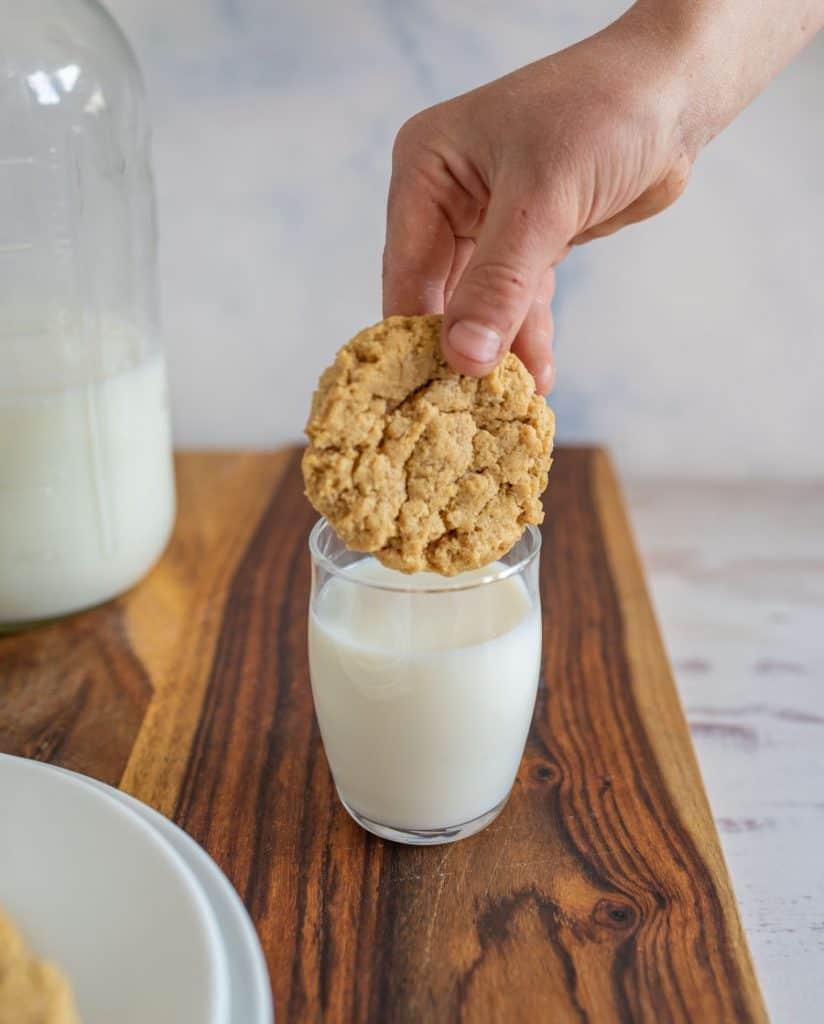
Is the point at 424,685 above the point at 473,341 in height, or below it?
below

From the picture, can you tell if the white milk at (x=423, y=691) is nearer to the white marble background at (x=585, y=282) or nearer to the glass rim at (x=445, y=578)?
the glass rim at (x=445, y=578)

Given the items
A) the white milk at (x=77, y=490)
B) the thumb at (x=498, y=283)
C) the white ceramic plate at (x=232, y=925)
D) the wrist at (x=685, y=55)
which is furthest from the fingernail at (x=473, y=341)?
the white milk at (x=77, y=490)

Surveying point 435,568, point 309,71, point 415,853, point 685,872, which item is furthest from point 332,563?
point 309,71

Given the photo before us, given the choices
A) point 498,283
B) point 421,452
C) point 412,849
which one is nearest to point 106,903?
point 412,849

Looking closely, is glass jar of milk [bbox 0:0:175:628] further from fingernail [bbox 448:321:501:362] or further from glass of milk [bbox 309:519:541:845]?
fingernail [bbox 448:321:501:362]

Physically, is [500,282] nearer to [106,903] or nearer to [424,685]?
[424,685]

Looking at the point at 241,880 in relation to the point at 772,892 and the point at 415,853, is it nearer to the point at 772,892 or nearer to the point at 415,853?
the point at 415,853
